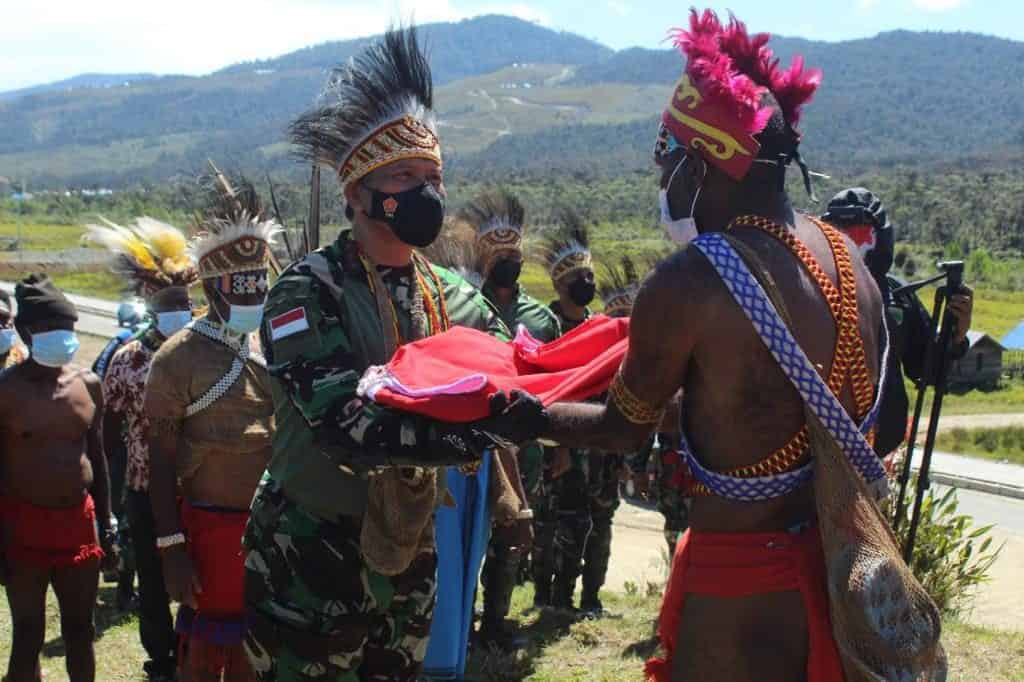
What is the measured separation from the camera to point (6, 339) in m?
6.92

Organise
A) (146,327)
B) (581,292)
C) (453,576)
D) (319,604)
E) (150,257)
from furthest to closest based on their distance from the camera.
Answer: (581,292) → (146,327) → (150,257) → (453,576) → (319,604)

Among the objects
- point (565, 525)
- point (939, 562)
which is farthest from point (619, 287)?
point (939, 562)

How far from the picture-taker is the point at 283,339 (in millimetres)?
3500

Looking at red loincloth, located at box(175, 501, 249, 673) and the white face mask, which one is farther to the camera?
red loincloth, located at box(175, 501, 249, 673)

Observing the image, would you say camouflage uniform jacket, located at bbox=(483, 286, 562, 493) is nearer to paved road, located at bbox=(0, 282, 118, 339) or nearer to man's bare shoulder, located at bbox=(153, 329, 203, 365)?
man's bare shoulder, located at bbox=(153, 329, 203, 365)

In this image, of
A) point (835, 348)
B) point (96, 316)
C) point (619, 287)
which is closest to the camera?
point (835, 348)

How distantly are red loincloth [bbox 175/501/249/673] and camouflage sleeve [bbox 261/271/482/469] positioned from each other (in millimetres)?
1620

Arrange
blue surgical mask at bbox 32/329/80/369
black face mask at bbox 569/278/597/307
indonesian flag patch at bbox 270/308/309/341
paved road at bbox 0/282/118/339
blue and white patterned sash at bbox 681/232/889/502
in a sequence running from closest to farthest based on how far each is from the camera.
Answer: blue and white patterned sash at bbox 681/232/889/502
indonesian flag patch at bbox 270/308/309/341
blue surgical mask at bbox 32/329/80/369
black face mask at bbox 569/278/597/307
paved road at bbox 0/282/118/339

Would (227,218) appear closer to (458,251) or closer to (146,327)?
(146,327)

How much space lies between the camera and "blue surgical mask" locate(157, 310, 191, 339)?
7.18m

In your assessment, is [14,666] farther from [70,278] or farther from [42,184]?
[42,184]

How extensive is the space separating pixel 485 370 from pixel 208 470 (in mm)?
2246

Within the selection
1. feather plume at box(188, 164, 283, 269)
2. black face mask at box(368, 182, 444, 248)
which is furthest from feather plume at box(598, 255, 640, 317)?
black face mask at box(368, 182, 444, 248)

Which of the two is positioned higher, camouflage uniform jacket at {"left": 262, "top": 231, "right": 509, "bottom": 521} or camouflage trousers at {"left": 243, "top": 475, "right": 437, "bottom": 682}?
camouflage uniform jacket at {"left": 262, "top": 231, "right": 509, "bottom": 521}
